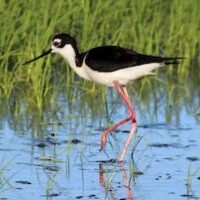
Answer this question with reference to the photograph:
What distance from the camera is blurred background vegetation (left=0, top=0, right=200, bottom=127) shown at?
9.41 m

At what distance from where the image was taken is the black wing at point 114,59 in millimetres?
8203

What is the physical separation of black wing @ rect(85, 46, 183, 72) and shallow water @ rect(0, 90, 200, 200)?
578 mm

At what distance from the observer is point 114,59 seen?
8.29m

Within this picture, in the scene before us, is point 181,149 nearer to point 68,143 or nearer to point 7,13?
point 68,143

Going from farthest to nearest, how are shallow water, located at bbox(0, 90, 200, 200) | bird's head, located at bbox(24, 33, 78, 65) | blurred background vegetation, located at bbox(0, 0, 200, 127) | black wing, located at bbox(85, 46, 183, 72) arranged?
blurred background vegetation, located at bbox(0, 0, 200, 127) → bird's head, located at bbox(24, 33, 78, 65) → black wing, located at bbox(85, 46, 183, 72) → shallow water, located at bbox(0, 90, 200, 200)

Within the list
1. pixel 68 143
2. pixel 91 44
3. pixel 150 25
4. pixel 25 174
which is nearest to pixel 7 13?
pixel 91 44

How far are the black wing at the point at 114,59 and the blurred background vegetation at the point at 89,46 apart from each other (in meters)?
0.85

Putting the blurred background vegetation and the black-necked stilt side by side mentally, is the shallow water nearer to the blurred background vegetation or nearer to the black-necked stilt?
the black-necked stilt

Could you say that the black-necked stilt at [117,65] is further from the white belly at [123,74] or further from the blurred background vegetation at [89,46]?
the blurred background vegetation at [89,46]

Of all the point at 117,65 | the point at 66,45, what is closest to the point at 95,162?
the point at 117,65

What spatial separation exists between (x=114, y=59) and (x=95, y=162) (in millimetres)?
1198

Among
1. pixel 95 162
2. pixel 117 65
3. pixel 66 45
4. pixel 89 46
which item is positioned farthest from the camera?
pixel 89 46

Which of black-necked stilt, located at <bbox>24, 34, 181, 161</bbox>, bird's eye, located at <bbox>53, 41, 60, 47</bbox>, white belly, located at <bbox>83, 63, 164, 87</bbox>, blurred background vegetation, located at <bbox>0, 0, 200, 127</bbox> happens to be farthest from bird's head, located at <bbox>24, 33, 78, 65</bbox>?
blurred background vegetation, located at <bbox>0, 0, 200, 127</bbox>

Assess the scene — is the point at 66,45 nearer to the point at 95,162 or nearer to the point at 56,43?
→ the point at 56,43
